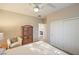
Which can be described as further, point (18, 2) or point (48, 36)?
point (48, 36)

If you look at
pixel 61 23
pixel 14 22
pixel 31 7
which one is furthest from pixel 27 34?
pixel 61 23

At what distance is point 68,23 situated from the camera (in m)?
1.55

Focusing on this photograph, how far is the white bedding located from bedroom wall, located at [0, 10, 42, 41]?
15 cm

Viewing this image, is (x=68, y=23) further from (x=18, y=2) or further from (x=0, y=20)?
(x=0, y=20)

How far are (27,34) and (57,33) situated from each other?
0.46 metres

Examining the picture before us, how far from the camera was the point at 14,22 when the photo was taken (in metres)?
1.60

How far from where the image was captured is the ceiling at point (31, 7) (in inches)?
61.2

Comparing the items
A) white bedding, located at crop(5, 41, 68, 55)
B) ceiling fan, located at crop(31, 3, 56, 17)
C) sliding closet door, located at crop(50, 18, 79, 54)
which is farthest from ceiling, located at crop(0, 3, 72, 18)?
white bedding, located at crop(5, 41, 68, 55)

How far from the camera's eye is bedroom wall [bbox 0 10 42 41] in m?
1.56
